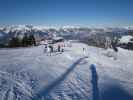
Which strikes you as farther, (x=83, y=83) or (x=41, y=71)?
(x=41, y=71)

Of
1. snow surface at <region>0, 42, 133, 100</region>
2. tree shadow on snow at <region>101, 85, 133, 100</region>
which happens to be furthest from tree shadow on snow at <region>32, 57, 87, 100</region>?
tree shadow on snow at <region>101, 85, 133, 100</region>

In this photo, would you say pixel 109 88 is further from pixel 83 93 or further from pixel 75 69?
pixel 75 69

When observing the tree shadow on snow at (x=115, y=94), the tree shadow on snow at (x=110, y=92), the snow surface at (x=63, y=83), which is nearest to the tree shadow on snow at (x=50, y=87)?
the snow surface at (x=63, y=83)

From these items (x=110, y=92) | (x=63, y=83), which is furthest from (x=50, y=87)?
(x=110, y=92)

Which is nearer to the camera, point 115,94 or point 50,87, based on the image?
point 115,94

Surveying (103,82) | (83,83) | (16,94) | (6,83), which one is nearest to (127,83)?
(103,82)

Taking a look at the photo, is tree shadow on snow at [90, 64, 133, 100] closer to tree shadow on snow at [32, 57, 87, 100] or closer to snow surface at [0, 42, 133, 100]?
snow surface at [0, 42, 133, 100]

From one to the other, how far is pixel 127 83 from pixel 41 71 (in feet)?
17.6

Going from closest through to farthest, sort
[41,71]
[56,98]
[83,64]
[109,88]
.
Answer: [56,98] → [109,88] → [41,71] → [83,64]

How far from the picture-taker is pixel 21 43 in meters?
30.9

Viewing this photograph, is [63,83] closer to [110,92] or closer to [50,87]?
[50,87]

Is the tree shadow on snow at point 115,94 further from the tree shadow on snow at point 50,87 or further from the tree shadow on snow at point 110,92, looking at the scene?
the tree shadow on snow at point 50,87

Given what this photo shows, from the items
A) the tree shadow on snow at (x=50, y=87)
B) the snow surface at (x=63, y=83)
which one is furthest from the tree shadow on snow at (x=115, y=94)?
the tree shadow on snow at (x=50, y=87)

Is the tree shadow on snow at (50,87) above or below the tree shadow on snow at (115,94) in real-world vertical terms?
above
